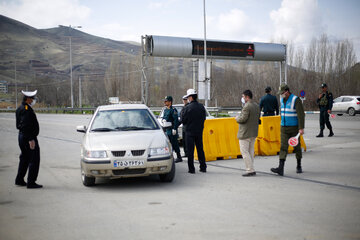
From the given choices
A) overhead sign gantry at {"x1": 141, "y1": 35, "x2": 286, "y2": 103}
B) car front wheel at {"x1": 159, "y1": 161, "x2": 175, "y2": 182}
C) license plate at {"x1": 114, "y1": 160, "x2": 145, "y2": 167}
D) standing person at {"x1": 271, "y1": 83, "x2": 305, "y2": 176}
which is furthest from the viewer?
overhead sign gantry at {"x1": 141, "y1": 35, "x2": 286, "y2": 103}

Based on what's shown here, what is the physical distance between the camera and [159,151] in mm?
7387

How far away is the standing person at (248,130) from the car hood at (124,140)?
1.86m

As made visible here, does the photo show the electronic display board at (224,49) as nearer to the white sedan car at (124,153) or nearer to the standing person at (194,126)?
the standing person at (194,126)

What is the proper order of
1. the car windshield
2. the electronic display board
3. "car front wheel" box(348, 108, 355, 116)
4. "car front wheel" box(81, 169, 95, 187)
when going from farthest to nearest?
1. "car front wheel" box(348, 108, 355, 116)
2. the electronic display board
3. the car windshield
4. "car front wheel" box(81, 169, 95, 187)

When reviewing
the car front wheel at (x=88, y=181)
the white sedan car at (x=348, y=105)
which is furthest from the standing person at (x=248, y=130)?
the white sedan car at (x=348, y=105)

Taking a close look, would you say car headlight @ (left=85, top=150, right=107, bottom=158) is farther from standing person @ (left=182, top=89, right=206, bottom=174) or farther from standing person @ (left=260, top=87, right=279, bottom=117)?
standing person @ (left=260, top=87, right=279, bottom=117)

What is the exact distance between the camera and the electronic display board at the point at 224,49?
2812 centimetres

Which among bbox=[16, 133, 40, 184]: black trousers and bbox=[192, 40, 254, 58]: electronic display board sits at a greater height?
bbox=[192, 40, 254, 58]: electronic display board

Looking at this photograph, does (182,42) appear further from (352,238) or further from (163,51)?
(352,238)

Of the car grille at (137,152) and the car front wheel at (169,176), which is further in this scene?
the car front wheel at (169,176)

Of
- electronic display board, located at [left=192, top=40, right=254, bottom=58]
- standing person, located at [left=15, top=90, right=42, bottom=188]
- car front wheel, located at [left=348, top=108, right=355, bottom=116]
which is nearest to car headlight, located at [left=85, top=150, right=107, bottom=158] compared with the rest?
standing person, located at [left=15, top=90, right=42, bottom=188]

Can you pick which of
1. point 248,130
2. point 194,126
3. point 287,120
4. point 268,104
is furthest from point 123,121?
point 268,104

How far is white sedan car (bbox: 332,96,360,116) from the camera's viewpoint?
1284 inches

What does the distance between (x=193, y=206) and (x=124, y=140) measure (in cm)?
214
